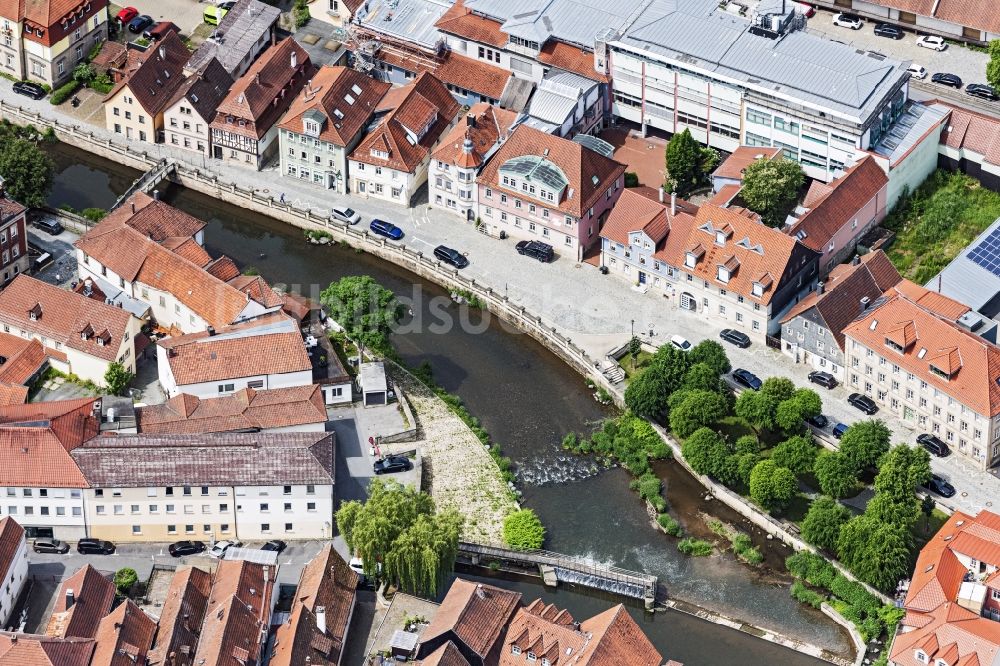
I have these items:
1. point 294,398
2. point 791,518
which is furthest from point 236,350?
point 791,518

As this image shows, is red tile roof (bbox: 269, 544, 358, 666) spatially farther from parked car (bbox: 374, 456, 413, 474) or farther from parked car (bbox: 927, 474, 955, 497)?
parked car (bbox: 927, 474, 955, 497)

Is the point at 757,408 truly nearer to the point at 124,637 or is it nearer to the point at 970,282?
the point at 970,282

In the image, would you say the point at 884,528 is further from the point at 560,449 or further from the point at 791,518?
the point at 560,449

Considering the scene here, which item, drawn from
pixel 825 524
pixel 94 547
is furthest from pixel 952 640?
pixel 94 547

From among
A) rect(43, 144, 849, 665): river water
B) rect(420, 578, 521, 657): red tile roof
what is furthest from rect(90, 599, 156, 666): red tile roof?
rect(43, 144, 849, 665): river water

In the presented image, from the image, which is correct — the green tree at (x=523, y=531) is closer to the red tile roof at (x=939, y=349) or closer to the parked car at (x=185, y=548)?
the parked car at (x=185, y=548)

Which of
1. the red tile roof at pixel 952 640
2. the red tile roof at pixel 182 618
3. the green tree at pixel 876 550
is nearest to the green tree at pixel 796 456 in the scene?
the green tree at pixel 876 550
